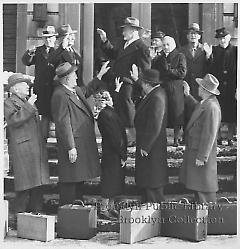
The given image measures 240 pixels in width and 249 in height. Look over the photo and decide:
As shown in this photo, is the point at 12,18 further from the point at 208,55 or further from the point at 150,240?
the point at 150,240

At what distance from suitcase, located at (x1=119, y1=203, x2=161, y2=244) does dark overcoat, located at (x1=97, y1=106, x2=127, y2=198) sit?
26 cm

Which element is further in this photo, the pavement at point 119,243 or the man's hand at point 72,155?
the man's hand at point 72,155

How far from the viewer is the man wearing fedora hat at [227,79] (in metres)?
4.48

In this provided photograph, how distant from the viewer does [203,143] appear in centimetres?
446

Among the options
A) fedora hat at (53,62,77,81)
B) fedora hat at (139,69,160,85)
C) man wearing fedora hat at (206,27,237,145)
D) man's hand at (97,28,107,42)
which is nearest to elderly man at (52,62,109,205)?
fedora hat at (53,62,77,81)

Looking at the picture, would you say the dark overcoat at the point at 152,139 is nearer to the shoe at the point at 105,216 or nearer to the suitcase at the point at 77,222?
the shoe at the point at 105,216

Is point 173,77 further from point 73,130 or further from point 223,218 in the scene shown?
point 223,218

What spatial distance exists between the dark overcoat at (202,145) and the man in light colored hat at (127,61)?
476mm

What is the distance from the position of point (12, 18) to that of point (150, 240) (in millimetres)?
2182

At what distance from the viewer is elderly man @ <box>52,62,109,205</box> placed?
14.7ft

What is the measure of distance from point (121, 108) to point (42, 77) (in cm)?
72

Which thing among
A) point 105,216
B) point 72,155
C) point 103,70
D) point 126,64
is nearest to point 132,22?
point 126,64

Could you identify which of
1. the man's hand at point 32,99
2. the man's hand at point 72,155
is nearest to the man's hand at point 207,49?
the man's hand at point 72,155

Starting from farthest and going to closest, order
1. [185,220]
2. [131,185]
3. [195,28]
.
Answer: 1. [131,185]
2. [195,28]
3. [185,220]
